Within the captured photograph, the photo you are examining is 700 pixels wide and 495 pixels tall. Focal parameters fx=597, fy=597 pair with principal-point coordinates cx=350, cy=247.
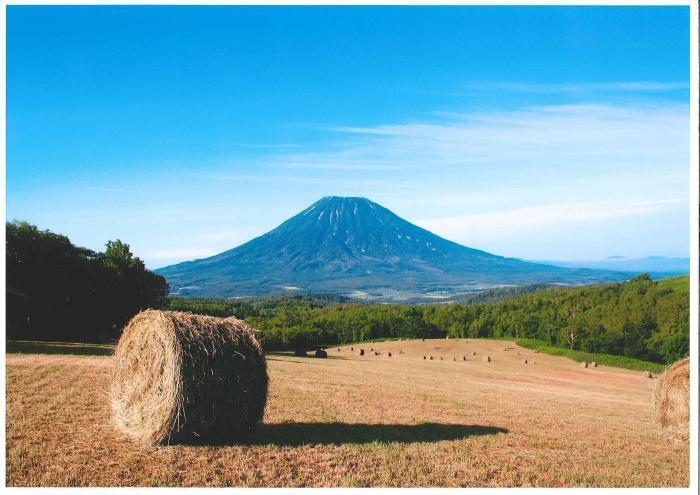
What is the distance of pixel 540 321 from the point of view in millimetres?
65125

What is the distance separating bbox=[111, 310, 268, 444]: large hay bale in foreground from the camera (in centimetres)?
766

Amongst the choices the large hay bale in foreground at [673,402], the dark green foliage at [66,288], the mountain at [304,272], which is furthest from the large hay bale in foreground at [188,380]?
the mountain at [304,272]

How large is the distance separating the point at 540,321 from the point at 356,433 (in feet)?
198

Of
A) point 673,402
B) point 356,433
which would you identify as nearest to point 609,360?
point 673,402

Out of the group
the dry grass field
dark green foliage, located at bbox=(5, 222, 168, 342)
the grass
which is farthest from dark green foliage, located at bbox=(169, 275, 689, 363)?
the dry grass field

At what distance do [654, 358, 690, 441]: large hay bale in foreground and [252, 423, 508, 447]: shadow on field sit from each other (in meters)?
2.67

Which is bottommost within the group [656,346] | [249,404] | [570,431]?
[656,346]

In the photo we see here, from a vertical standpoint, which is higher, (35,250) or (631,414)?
(35,250)

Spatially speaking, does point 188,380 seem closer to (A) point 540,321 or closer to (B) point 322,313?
(A) point 540,321

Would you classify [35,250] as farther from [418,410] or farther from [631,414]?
[631,414]

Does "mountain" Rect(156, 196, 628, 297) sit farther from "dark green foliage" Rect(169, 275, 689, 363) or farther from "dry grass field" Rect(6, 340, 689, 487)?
"dry grass field" Rect(6, 340, 689, 487)

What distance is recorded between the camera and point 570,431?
32.6ft
